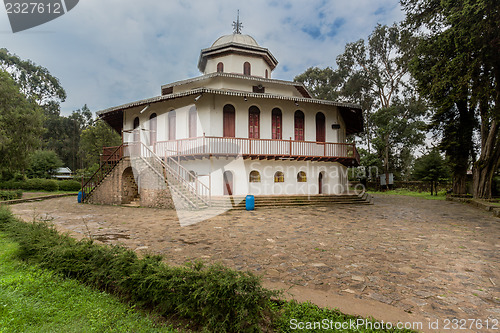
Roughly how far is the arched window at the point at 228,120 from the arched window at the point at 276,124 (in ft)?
9.28

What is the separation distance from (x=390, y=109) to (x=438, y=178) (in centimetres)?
1017

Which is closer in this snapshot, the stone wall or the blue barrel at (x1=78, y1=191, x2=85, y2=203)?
the stone wall

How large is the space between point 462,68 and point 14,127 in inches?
1322

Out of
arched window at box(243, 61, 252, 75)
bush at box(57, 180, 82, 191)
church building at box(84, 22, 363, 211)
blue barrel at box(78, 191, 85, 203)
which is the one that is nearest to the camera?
church building at box(84, 22, 363, 211)

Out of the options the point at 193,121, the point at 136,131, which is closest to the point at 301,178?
the point at 193,121

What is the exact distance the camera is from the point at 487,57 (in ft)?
37.1

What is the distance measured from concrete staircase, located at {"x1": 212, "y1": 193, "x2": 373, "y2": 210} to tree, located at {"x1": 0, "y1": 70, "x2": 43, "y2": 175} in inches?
824

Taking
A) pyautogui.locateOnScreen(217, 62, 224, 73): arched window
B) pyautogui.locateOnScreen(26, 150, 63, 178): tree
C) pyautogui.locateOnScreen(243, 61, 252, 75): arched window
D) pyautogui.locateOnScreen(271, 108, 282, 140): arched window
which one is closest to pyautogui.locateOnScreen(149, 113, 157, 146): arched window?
pyautogui.locateOnScreen(217, 62, 224, 73): arched window

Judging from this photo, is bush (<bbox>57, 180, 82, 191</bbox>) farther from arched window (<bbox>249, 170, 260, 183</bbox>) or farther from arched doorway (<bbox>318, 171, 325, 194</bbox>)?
arched doorway (<bbox>318, 171, 325, 194</bbox>)

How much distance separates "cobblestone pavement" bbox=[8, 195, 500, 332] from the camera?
3.53m

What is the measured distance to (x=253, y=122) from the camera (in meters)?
16.7

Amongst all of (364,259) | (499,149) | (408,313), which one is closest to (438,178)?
(499,149)

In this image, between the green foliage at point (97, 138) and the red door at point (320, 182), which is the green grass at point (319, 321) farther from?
the green foliage at point (97, 138)

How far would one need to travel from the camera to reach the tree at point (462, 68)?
10133mm
